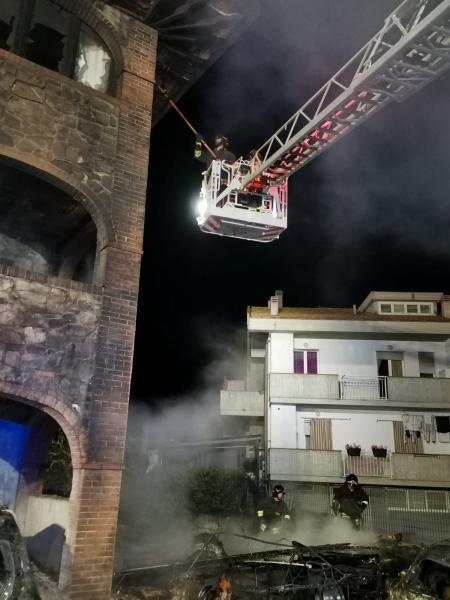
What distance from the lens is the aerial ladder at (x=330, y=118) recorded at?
31.2 feet

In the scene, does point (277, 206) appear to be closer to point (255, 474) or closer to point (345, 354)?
point (345, 354)

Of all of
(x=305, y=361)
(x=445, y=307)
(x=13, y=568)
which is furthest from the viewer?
(x=445, y=307)

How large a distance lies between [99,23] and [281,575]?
33.2 ft

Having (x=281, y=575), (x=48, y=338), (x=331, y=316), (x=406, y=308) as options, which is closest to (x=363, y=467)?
(x=331, y=316)

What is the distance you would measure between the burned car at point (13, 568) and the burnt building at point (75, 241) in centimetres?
125

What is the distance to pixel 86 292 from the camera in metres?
8.00

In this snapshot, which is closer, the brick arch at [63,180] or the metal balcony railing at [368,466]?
the brick arch at [63,180]

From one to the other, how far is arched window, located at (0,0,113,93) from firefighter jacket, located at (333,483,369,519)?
373 inches

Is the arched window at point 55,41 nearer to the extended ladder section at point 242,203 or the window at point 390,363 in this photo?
the extended ladder section at point 242,203

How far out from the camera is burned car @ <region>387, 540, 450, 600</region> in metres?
6.40

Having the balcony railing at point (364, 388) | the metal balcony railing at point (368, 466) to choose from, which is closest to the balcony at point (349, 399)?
the balcony railing at point (364, 388)

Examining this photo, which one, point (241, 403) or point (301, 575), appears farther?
point (241, 403)

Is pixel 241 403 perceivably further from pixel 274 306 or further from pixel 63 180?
pixel 63 180

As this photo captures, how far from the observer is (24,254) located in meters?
11.0
